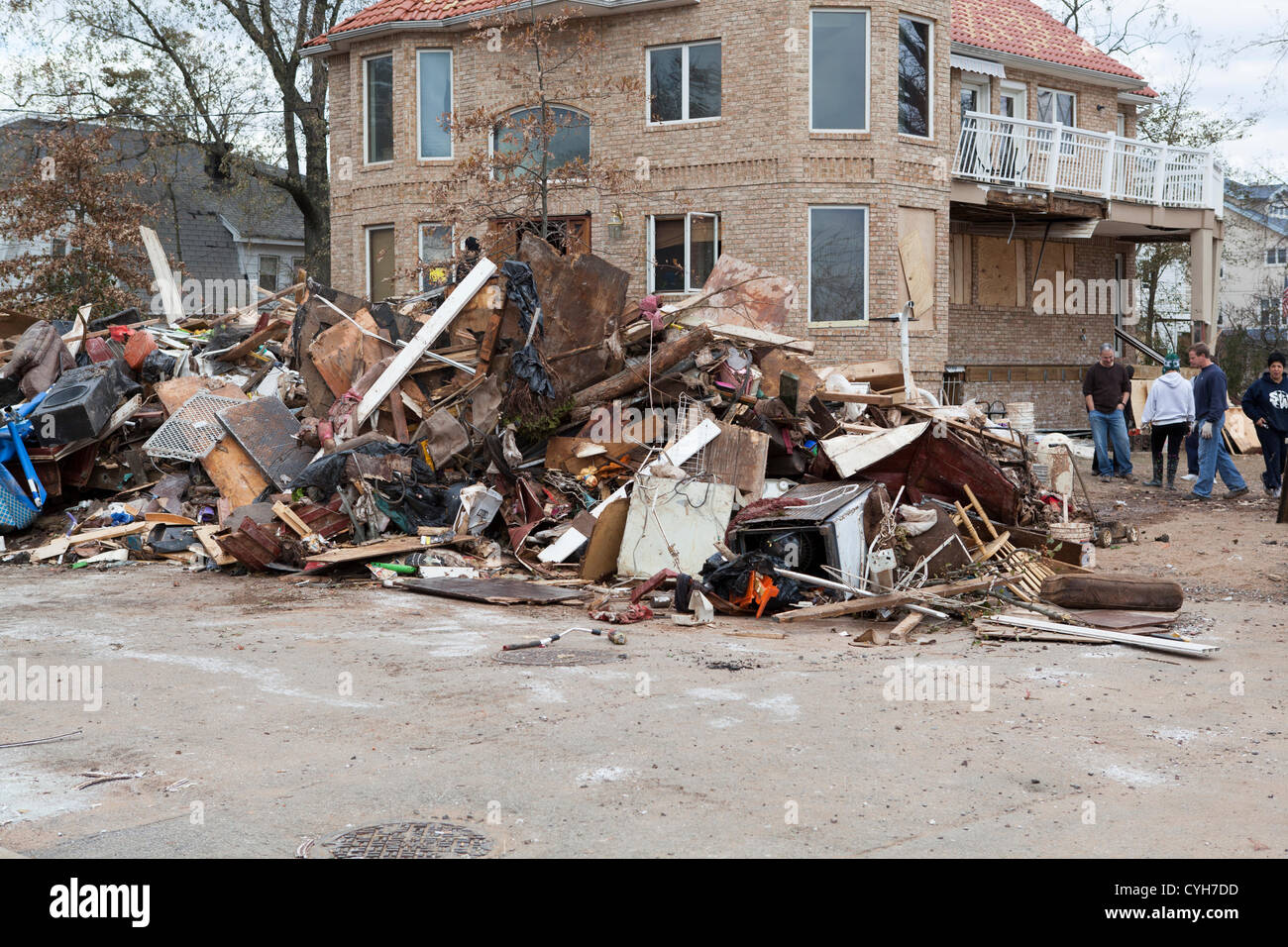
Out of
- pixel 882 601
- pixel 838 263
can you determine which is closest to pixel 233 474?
pixel 882 601

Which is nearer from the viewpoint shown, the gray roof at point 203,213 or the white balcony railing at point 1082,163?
the white balcony railing at point 1082,163

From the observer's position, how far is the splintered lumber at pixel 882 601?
29.4ft

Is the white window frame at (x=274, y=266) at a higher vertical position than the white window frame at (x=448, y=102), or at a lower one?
lower

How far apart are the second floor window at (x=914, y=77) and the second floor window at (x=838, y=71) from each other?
2.86 ft

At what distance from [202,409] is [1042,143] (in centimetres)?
1718

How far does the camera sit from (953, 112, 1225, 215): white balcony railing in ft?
70.3

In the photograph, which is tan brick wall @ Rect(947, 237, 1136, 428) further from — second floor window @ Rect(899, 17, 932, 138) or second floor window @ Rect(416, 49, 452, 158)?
second floor window @ Rect(416, 49, 452, 158)

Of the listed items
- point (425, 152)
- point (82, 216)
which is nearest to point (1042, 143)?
point (425, 152)

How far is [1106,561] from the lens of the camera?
11.6 metres

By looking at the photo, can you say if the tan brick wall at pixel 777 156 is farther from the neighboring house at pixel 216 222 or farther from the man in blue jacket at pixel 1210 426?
the neighboring house at pixel 216 222

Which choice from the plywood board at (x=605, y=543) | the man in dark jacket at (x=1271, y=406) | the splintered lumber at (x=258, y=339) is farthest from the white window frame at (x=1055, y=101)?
the plywood board at (x=605, y=543)

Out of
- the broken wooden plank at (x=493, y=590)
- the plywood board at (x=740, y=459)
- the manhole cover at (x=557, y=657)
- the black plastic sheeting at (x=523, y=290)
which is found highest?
the black plastic sheeting at (x=523, y=290)

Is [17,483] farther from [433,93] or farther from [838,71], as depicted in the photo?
[838,71]

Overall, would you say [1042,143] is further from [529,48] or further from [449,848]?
[449,848]
